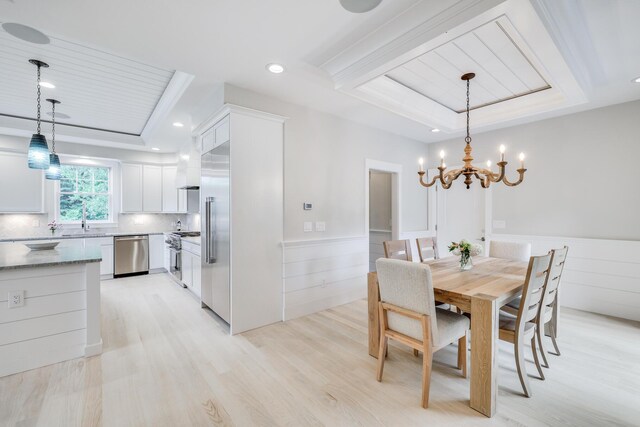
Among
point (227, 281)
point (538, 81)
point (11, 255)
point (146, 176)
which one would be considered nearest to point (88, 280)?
point (11, 255)

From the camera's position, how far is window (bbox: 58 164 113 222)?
18.2 feet

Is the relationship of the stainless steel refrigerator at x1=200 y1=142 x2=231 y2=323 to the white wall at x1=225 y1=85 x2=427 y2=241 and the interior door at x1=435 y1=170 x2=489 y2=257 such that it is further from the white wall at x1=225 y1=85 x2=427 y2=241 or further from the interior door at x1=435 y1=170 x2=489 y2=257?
the interior door at x1=435 y1=170 x2=489 y2=257

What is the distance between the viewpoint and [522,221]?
433 cm

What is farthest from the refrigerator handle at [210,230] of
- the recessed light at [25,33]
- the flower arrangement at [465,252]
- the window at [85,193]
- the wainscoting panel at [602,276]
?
the wainscoting panel at [602,276]

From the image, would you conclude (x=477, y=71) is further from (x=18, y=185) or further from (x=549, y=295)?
(x=18, y=185)

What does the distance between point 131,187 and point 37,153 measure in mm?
2977

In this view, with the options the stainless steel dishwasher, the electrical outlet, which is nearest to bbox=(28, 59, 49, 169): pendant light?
the electrical outlet

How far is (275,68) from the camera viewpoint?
271 centimetres

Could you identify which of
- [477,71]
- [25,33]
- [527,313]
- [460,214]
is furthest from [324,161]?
[25,33]

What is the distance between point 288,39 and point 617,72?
3.35m

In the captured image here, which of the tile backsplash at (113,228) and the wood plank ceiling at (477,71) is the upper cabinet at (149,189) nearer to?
the tile backsplash at (113,228)

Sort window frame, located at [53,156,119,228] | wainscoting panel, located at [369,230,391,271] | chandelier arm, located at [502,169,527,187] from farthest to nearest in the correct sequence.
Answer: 1. wainscoting panel, located at [369,230,391,271]
2. window frame, located at [53,156,119,228]
3. chandelier arm, located at [502,169,527,187]

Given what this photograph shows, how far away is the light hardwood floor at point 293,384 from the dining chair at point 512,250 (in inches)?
35.4

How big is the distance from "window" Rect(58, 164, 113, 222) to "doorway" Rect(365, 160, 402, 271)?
5691mm
